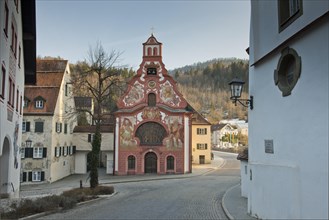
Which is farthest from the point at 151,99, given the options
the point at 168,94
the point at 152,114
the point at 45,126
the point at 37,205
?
the point at 37,205

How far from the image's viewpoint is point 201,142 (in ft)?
191

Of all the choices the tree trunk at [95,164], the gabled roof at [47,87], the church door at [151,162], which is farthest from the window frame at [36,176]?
the tree trunk at [95,164]

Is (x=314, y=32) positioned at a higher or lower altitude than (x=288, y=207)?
higher

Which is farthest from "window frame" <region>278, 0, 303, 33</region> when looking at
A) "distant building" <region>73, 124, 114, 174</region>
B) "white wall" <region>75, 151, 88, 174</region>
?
"white wall" <region>75, 151, 88, 174</region>

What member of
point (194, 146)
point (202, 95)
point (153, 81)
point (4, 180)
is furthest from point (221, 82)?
point (4, 180)

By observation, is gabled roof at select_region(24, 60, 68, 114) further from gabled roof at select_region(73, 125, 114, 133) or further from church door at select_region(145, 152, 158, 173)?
church door at select_region(145, 152, 158, 173)

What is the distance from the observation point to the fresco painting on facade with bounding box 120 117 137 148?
145 feet

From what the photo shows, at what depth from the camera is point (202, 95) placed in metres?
172

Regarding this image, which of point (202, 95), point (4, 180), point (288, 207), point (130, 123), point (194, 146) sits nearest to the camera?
point (288, 207)

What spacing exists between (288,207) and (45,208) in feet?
35.5

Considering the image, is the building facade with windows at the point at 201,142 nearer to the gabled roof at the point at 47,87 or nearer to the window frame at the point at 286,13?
the gabled roof at the point at 47,87

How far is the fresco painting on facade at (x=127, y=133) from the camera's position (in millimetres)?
44344

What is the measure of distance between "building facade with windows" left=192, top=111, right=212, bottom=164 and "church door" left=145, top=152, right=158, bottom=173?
14.9 m

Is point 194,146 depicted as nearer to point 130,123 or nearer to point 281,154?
point 130,123
